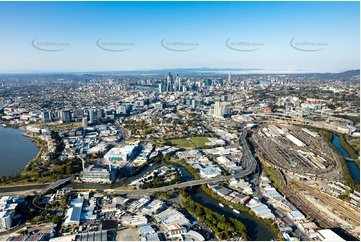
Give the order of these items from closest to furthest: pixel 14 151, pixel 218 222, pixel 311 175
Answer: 1. pixel 218 222
2. pixel 311 175
3. pixel 14 151

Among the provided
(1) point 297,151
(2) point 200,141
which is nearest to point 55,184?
(2) point 200,141

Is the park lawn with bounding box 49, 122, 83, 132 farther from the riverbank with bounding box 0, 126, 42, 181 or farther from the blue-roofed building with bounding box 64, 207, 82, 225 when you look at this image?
the blue-roofed building with bounding box 64, 207, 82, 225

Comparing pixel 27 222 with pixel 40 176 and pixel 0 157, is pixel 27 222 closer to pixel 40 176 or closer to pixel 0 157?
pixel 40 176

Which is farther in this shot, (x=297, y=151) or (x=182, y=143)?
(x=182, y=143)

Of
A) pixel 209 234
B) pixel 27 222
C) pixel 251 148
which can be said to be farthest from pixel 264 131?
pixel 27 222

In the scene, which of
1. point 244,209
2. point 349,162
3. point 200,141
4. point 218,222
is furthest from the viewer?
point 200,141

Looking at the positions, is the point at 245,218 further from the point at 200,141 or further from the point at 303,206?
the point at 200,141

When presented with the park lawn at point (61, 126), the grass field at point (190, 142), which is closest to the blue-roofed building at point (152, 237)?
the grass field at point (190, 142)

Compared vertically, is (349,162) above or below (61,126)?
below

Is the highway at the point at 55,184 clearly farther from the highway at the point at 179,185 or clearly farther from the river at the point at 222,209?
the highway at the point at 179,185
